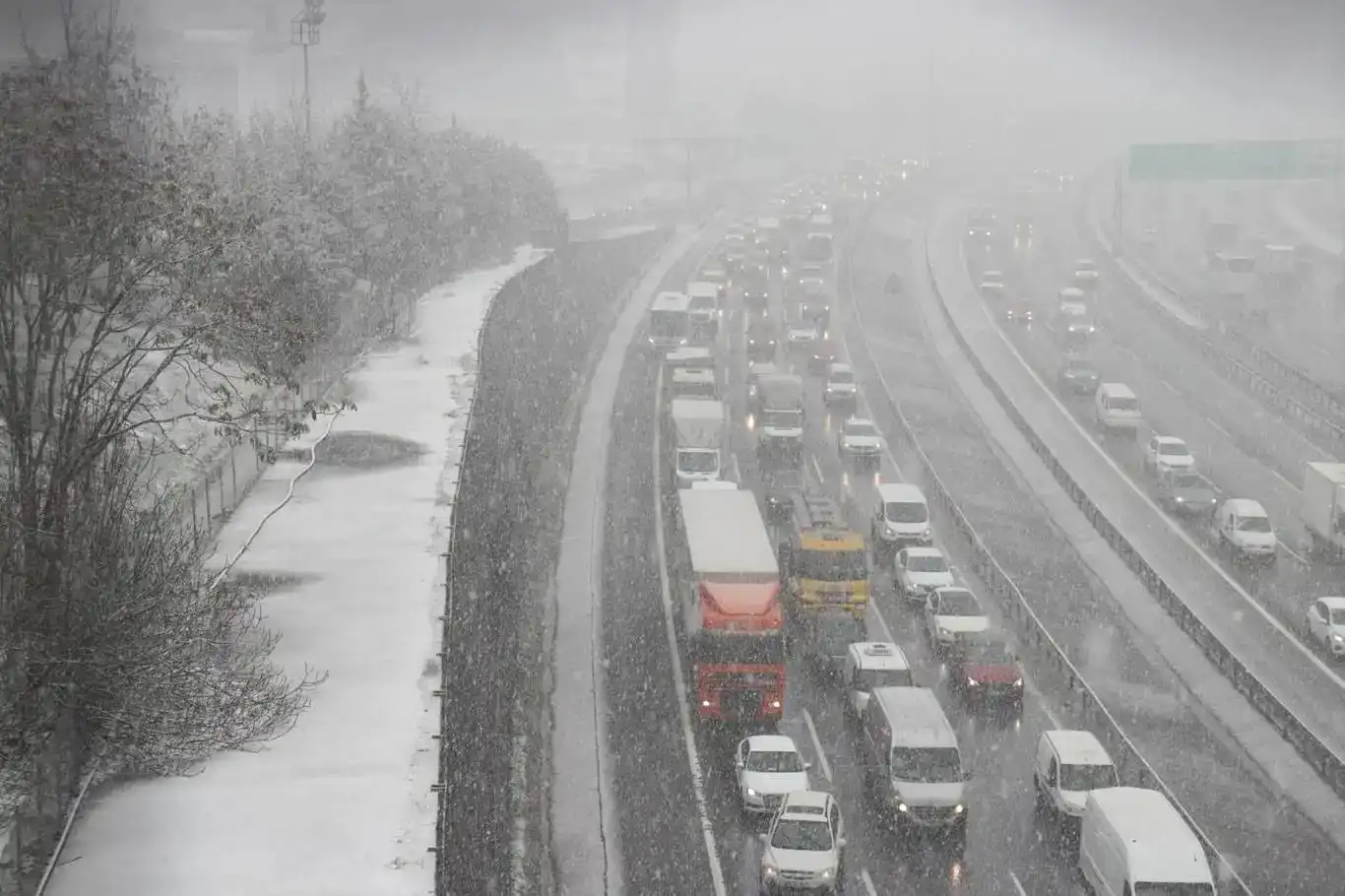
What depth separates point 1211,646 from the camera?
2636 centimetres

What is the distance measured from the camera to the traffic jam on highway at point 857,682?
19.1 metres

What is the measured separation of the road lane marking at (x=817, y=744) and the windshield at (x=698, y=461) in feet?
38.5

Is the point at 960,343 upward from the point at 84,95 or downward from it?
downward

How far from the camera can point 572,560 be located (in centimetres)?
3161

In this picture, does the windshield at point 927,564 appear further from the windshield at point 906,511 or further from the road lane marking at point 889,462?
the windshield at point 906,511

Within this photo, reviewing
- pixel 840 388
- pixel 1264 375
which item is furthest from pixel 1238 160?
pixel 840 388

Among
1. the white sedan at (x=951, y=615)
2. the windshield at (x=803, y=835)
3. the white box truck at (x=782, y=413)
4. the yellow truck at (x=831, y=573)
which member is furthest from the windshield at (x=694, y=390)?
the windshield at (x=803, y=835)

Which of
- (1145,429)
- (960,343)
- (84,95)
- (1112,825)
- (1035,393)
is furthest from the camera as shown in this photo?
(960,343)

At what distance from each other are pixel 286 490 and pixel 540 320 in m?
22.4

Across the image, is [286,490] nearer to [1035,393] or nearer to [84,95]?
[84,95]

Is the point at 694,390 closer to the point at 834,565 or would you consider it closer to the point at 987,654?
the point at 834,565

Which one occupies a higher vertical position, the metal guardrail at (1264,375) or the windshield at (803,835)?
the metal guardrail at (1264,375)

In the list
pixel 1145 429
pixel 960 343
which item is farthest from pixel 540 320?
pixel 1145 429

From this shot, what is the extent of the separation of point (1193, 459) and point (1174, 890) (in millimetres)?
22388
